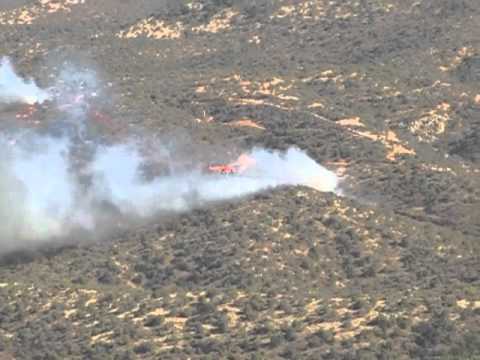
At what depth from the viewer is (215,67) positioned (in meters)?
134

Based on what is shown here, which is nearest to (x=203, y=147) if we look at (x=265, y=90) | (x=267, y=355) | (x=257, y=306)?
(x=265, y=90)

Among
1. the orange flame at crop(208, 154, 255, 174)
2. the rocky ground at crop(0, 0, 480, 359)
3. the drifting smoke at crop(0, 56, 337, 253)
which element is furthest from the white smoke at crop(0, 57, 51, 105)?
the orange flame at crop(208, 154, 255, 174)

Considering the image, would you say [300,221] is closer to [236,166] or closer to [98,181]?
[236,166]

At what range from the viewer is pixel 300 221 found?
68.8 metres

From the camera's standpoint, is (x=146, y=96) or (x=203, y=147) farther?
(x=146, y=96)

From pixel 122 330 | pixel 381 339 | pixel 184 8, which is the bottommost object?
pixel 381 339

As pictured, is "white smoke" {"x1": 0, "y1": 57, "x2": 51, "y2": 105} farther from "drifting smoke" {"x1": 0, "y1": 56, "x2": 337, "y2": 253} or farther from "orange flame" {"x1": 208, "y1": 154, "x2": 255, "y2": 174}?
"orange flame" {"x1": 208, "y1": 154, "x2": 255, "y2": 174}

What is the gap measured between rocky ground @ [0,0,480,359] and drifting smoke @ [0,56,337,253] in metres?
2.41

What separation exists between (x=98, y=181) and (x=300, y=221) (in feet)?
52.6

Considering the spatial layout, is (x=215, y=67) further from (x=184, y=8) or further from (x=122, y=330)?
(x=122, y=330)

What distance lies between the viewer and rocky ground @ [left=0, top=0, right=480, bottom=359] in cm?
5225

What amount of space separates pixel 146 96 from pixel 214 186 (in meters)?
40.1

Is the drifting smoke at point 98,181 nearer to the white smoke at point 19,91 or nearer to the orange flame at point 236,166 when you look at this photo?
the orange flame at point 236,166

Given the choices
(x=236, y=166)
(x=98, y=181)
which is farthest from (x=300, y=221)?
(x=98, y=181)
